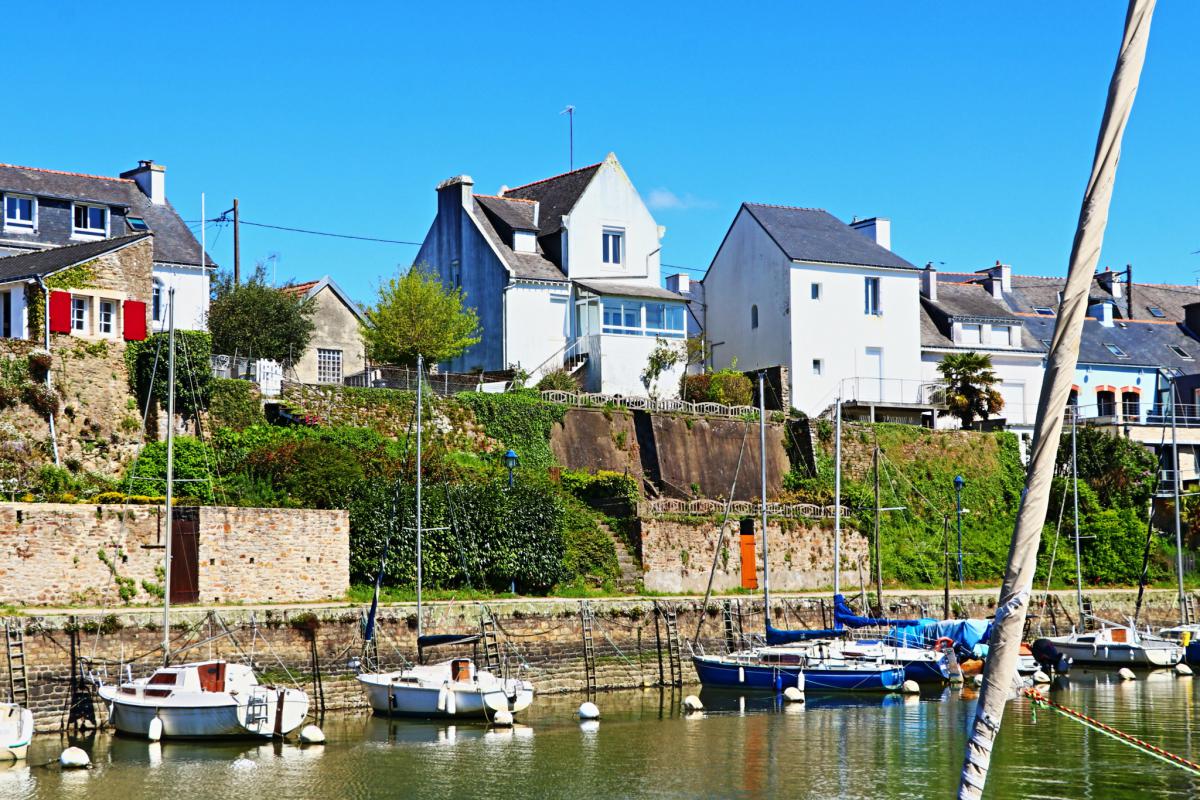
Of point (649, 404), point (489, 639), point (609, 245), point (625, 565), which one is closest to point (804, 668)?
point (625, 565)

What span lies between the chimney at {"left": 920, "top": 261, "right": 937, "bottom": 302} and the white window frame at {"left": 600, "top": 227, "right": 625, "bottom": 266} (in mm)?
15140

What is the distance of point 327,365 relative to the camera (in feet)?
166

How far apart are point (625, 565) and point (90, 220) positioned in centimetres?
2006

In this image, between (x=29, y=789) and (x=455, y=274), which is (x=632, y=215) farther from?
(x=29, y=789)

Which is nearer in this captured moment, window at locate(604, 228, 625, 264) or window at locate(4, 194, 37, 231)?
window at locate(4, 194, 37, 231)

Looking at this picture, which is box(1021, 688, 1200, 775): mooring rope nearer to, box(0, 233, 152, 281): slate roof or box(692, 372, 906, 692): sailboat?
box(692, 372, 906, 692): sailboat

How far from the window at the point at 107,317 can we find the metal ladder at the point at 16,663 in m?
13.2

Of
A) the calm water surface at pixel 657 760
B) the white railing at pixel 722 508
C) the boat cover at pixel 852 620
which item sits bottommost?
the calm water surface at pixel 657 760

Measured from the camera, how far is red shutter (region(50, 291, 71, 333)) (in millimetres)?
35719

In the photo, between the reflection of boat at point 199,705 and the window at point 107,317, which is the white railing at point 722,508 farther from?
the reflection of boat at point 199,705

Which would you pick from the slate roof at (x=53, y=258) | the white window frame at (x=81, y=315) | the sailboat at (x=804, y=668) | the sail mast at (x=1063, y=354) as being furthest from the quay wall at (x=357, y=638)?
the sail mast at (x=1063, y=354)

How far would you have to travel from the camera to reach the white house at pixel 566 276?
50.0 m

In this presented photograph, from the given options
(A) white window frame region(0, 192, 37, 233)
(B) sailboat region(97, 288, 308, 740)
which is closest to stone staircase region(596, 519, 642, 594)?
(B) sailboat region(97, 288, 308, 740)

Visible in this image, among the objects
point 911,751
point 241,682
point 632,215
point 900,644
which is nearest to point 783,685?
point 900,644
